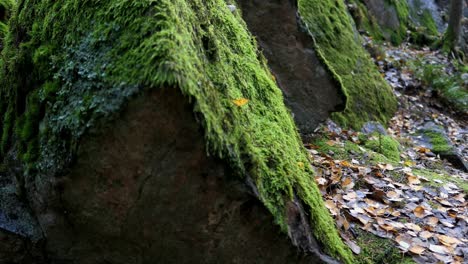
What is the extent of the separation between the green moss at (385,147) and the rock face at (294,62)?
74 centimetres

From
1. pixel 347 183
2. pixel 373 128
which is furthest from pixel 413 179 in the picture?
pixel 373 128

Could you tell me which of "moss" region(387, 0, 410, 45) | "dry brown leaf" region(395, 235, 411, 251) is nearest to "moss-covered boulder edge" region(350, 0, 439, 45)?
"moss" region(387, 0, 410, 45)

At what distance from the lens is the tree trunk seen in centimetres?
1262

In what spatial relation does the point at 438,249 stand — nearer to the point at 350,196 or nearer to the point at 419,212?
the point at 419,212

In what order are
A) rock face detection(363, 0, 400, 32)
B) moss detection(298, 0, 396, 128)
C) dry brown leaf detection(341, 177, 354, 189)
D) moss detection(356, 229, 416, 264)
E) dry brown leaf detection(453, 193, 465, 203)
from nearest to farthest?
moss detection(356, 229, 416, 264)
dry brown leaf detection(341, 177, 354, 189)
dry brown leaf detection(453, 193, 465, 203)
moss detection(298, 0, 396, 128)
rock face detection(363, 0, 400, 32)

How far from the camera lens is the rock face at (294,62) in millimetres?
5375

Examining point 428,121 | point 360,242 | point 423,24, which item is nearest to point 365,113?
point 428,121

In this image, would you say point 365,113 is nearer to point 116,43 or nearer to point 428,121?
point 428,121

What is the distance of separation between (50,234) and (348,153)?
3.65 metres

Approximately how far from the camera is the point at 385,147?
233 inches

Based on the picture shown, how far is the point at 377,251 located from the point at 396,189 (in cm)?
127

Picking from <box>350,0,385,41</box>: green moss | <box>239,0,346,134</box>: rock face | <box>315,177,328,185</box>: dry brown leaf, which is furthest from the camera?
<box>350,0,385,41</box>: green moss

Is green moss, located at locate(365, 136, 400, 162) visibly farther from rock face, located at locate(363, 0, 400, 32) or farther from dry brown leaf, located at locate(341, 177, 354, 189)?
rock face, located at locate(363, 0, 400, 32)

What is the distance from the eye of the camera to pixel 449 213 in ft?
12.9
